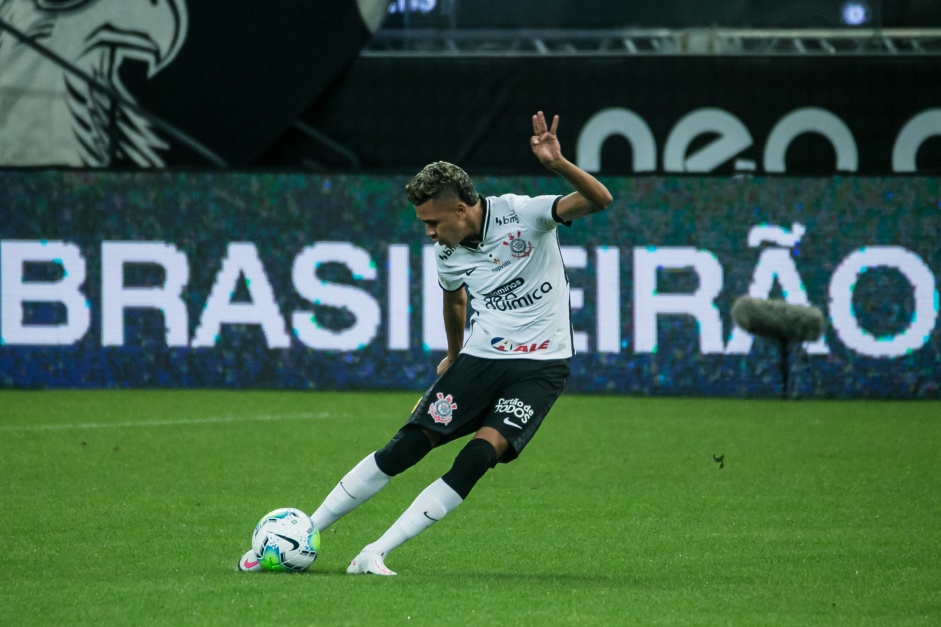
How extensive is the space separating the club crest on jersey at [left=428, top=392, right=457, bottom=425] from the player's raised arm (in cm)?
87

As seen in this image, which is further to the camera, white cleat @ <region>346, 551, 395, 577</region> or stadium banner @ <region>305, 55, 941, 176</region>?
stadium banner @ <region>305, 55, 941, 176</region>

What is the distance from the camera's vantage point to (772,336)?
44.3ft

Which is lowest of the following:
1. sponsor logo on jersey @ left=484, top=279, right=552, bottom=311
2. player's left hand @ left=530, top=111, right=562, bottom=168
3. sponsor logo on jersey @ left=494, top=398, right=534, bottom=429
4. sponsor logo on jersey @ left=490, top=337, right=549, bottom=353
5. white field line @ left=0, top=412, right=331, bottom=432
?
white field line @ left=0, top=412, right=331, bottom=432

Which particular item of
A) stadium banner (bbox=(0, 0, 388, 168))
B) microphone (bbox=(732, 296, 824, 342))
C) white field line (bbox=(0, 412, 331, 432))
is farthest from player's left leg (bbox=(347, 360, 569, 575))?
stadium banner (bbox=(0, 0, 388, 168))

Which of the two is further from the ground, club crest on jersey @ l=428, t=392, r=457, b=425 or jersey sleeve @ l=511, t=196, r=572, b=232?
jersey sleeve @ l=511, t=196, r=572, b=232

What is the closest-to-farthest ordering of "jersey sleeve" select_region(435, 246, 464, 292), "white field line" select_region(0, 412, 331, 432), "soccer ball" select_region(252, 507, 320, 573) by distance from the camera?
"soccer ball" select_region(252, 507, 320, 573), "jersey sleeve" select_region(435, 246, 464, 292), "white field line" select_region(0, 412, 331, 432)

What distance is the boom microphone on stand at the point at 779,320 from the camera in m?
13.4

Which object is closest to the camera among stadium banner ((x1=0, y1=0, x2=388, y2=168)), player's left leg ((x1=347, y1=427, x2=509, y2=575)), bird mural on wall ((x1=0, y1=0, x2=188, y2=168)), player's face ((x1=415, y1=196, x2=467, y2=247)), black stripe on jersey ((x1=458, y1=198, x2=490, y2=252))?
player's left leg ((x1=347, y1=427, x2=509, y2=575))

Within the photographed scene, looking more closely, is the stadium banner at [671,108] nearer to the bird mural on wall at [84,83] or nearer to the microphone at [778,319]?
the bird mural on wall at [84,83]

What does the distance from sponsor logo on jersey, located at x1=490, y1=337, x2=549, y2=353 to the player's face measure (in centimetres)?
44

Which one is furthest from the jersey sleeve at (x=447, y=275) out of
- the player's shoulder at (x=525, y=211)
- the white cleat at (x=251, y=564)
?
the white cleat at (x=251, y=564)

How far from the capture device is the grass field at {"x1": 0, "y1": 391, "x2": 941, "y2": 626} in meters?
5.02

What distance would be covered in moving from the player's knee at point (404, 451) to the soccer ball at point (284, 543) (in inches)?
15.4

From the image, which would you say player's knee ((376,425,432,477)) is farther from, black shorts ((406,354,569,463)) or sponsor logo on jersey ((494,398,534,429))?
sponsor logo on jersey ((494,398,534,429))
